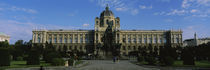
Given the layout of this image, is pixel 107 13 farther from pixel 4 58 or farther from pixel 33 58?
pixel 4 58

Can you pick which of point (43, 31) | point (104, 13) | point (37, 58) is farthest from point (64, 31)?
point (37, 58)

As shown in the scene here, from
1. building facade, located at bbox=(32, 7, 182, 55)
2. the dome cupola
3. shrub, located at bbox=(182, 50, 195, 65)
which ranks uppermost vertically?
the dome cupola

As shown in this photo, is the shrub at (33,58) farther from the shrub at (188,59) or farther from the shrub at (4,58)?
the shrub at (188,59)

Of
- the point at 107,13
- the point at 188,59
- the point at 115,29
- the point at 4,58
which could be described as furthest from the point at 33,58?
the point at 107,13

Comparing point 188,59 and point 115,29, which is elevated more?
point 115,29

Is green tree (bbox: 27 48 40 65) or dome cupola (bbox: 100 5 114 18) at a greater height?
dome cupola (bbox: 100 5 114 18)

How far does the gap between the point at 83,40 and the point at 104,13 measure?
17095mm

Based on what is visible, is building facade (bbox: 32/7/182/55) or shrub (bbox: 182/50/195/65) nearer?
shrub (bbox: 182/50/195/65)

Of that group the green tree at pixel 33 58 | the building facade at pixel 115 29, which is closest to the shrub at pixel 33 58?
the green tree at pixel 33 58

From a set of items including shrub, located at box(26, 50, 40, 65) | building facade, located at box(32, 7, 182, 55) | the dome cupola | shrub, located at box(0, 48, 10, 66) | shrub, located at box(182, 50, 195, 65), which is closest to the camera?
shrub, located at box(0, 48, 10, 66)

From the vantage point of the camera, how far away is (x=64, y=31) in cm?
9869

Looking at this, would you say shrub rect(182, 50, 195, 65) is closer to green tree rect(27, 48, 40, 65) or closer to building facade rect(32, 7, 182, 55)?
green tree rect(27, 48, 40, 65)

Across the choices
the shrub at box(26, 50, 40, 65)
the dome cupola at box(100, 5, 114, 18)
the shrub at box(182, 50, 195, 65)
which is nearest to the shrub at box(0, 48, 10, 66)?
the shrub at box(26, 50, 40, 65)

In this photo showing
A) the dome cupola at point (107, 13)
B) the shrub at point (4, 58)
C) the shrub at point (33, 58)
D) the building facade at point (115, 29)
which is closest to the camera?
the shrub at point (4, 58)
